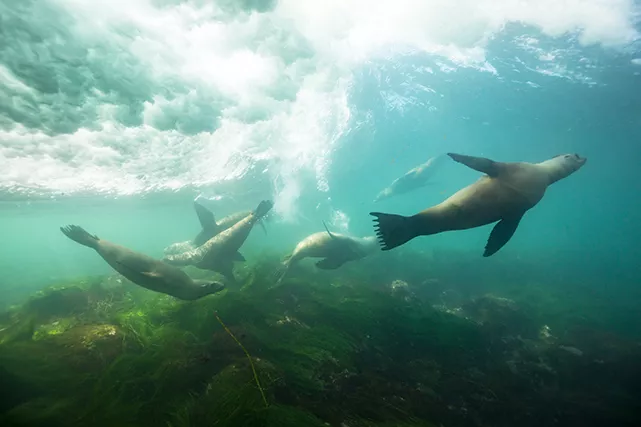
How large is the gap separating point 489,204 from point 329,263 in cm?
616

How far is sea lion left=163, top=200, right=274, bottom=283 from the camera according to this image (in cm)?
914

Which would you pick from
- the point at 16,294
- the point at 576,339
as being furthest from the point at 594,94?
the point at 16,294

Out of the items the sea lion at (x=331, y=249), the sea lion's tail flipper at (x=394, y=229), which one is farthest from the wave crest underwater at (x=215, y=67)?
the sea lion's tail flipper at (x=394, y=229)

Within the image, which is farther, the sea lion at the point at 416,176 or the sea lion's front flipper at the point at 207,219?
the sea lion at the point at 416,176

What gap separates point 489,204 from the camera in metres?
3.79

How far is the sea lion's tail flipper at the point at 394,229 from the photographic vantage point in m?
3.90

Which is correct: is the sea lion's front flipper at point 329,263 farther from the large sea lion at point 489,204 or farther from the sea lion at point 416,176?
the sea lion at point 416,176

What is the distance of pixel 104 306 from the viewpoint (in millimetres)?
8758

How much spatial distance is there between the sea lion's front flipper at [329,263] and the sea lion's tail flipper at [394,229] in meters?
5.46

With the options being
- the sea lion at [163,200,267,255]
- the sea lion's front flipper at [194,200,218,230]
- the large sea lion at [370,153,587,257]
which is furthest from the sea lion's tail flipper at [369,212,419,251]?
the sea lion's front flipper at [194,200,218,230]

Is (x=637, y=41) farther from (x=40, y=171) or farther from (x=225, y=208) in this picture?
(x=225, y=208)

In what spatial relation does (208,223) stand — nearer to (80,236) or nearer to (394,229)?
(80,236)

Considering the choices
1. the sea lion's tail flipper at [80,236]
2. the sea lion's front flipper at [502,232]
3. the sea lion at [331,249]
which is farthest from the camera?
the sea lion at [331,249]

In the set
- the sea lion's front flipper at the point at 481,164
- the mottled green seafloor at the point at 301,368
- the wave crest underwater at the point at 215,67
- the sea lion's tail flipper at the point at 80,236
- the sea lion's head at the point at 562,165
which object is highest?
the wave crest underwater at the point at 215,67
